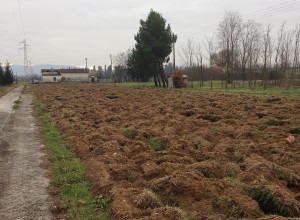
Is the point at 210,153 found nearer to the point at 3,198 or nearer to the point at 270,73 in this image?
the point at 3,198

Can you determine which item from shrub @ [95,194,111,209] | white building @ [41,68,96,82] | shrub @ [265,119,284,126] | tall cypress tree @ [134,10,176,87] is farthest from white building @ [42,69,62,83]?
shrub @ [95,194,111,209]

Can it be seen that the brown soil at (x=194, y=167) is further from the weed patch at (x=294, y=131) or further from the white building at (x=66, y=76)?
the white building at (x=66, y=76)

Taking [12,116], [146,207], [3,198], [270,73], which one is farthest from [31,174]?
[270,73]

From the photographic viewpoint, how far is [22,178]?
6867 mm

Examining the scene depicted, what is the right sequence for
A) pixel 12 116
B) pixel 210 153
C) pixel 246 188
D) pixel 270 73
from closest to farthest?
pixel 246 188 < pixel 210 153 < pixel 12 116 < pixel 270 73

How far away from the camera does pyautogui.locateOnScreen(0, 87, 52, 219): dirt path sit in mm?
5293

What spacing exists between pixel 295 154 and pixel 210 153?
1684mm

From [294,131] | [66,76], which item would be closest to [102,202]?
[294,131]

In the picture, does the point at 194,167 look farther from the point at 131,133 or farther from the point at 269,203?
the point at 131,133

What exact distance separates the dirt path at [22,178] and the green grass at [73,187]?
0.83 feet

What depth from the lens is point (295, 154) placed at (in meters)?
7.48

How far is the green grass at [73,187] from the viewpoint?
5.21 metres

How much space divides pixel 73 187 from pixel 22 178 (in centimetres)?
120

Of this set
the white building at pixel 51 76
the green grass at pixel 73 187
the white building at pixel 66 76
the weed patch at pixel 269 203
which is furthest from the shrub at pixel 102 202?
the white building at pixel 51 76
